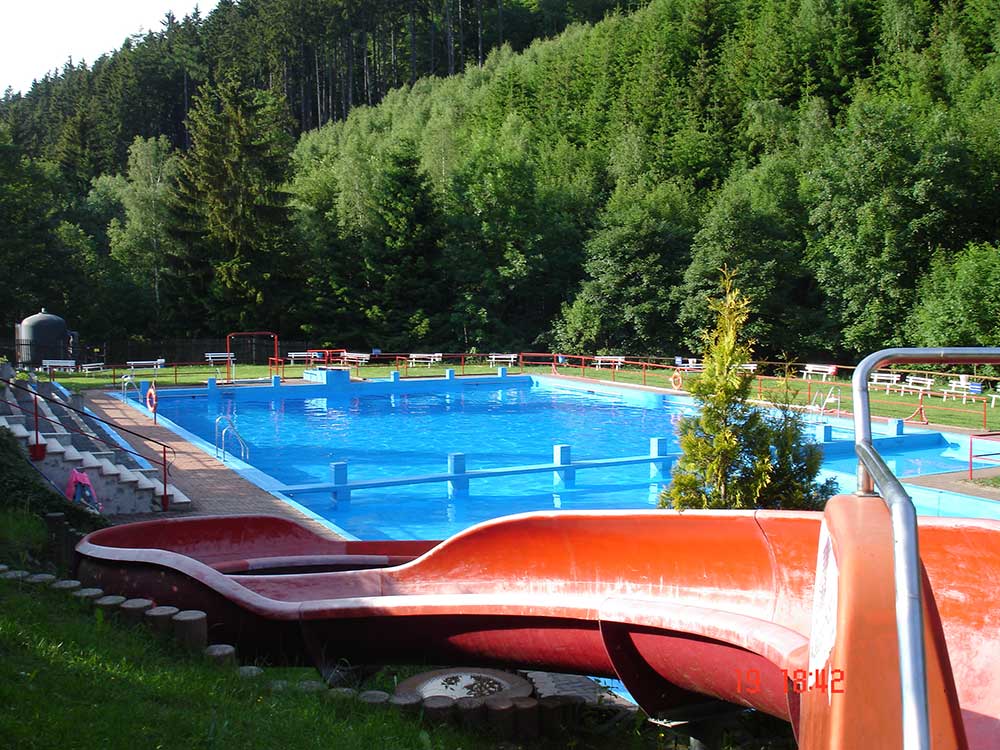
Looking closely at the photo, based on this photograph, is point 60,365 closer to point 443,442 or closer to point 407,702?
point 443,442

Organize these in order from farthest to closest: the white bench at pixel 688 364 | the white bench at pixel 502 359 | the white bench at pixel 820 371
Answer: the white bench at pixel 502 359
the white bench at pixel 688 364
the white bench at pixel 820 371

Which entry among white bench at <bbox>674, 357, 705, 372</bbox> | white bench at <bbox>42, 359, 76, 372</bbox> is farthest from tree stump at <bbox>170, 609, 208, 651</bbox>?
white bench at <bbox>42, 359, 76, 372</bbox>

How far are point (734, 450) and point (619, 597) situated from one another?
2909 millimetres

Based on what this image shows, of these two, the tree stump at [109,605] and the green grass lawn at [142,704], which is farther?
the tree stump at [109,605]

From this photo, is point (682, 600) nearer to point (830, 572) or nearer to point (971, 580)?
point (971, 580)

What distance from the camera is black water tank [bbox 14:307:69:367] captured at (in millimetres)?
33969

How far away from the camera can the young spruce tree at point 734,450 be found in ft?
25.1

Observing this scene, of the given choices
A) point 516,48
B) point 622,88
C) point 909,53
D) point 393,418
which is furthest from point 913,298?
point 516,48

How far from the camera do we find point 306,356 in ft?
120

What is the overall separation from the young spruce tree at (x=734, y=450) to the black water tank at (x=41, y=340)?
31.8 meters

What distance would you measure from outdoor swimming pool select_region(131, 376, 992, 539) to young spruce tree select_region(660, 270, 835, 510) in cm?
114

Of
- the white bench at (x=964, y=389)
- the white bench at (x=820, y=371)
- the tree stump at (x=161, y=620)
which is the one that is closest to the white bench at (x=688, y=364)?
the white bench at (x=820, y=371)

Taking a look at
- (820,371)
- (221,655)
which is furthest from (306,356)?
(221,655)
